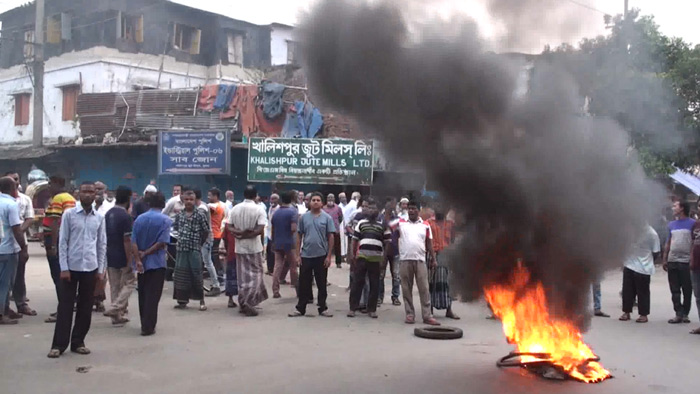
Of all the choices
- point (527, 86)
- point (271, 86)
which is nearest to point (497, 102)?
point (527, 86)

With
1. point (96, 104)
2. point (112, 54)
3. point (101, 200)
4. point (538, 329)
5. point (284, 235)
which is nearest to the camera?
point (538, 329)

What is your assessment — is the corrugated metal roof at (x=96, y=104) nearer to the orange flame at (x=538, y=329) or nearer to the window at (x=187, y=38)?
the window at (x=187, y=38)

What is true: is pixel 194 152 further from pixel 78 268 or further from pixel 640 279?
pixel 640 279

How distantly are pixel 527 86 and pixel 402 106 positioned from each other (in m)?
1.12

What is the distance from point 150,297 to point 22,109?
78.7 feet

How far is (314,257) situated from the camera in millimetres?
9016

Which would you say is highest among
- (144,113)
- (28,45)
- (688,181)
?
(28,45)

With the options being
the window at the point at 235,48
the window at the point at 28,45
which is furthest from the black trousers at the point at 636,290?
the window at the point at 28,45

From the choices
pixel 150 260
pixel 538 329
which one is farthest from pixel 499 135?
pixel 150 260

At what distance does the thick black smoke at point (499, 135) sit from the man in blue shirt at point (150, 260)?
10.7 feet

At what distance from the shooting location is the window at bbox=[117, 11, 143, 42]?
80.1 feet

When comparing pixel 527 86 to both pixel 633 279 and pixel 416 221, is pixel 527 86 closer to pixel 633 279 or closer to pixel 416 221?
pixel 416 221

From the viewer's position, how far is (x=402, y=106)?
562 centimetres

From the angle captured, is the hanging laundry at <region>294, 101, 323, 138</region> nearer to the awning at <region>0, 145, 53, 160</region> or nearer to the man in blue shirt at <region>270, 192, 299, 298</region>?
the man in blue shirt at <region>270, 192, 299, 298</region>
